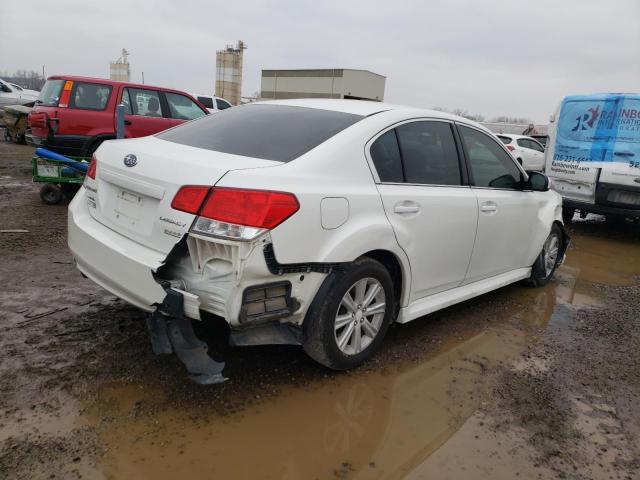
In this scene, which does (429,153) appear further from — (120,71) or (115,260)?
(120,71)

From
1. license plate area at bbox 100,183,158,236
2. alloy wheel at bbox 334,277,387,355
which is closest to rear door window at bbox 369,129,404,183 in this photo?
alloy wheel at bbox 334,277,387,355

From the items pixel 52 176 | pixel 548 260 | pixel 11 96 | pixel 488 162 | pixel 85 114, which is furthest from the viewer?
pixel 11 96

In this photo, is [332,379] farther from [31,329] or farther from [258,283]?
[31,329]

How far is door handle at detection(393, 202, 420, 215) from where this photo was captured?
320 cm

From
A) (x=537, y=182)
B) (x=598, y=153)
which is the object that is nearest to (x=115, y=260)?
(x=537, y=182)

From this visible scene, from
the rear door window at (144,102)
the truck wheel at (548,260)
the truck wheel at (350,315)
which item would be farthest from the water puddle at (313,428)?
the rear door window at (144,102)

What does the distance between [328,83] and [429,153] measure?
45563 mm

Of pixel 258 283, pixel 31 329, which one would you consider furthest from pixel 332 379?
pixel 31 329

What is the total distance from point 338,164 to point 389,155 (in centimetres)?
52

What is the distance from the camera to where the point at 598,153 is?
8320mm

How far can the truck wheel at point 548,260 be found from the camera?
527cm

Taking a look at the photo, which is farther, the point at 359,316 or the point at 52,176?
the point at 52,176

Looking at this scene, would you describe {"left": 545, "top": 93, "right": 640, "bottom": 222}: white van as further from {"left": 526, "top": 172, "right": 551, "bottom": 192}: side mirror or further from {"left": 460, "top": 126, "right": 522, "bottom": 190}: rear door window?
{"left": 460, "top": 126, "right": 522, "bottom": 190}: rear door window

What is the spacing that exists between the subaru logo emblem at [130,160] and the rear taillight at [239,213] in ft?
1.99
